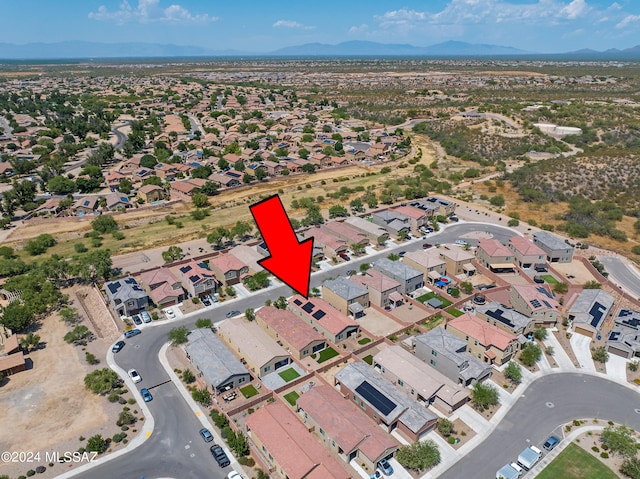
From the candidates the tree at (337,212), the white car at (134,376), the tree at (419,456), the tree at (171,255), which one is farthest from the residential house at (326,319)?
the tree at (337,212)

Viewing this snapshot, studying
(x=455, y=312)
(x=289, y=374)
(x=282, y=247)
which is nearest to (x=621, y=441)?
(x=455, y=312)

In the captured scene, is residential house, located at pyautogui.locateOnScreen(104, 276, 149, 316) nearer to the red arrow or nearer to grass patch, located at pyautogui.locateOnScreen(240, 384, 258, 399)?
grass patch, located at pyautogui.locateOnScreen(240, 384, 258, 399)

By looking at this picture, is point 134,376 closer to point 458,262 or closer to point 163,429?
point 163,429

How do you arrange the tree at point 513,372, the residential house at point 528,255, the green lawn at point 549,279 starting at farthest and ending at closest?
the residential house at point 528,255 → the green lawn at point 549,279 → the tree at point 513,372

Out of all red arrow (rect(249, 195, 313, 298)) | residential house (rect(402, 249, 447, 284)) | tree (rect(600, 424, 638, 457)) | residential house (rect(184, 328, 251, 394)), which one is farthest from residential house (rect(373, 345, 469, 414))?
red arrow (rect(249, 195, 313, 298))

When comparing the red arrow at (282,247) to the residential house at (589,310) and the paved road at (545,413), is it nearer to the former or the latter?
the paved road at (545,413)

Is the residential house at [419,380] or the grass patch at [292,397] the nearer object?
the residential house at [419,380]

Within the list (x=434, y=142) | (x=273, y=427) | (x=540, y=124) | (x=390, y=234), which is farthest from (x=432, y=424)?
(x=540, y=124)
